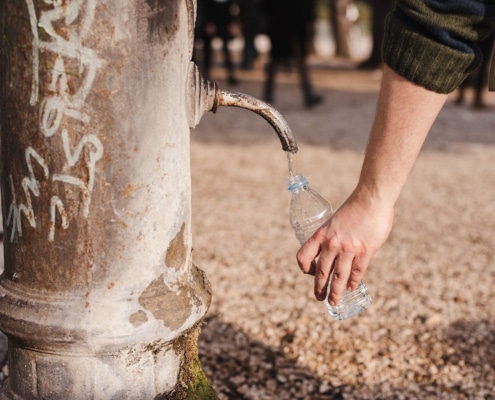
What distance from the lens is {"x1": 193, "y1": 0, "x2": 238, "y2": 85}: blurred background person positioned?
13.2 m

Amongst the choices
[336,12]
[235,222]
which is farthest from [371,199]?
[336,12]

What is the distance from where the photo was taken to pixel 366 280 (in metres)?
4.30

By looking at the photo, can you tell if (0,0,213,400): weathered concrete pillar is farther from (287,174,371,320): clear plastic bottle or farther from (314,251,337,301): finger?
(287,174,371,320): clear plastic bottle

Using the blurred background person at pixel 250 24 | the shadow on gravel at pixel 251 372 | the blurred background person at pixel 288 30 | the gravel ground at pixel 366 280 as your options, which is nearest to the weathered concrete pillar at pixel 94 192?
the shadow on gravel at pixel 251 372

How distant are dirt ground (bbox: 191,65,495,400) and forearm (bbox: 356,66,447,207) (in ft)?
4.83

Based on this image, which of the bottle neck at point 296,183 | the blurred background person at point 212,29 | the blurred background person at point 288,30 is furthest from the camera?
the blurred background person at point 212,29

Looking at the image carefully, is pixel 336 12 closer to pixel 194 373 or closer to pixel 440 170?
pixel 440 170

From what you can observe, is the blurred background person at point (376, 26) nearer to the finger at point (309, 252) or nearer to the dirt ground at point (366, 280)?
the dirt ground at point (366, 280)

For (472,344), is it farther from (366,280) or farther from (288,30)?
(288,30)

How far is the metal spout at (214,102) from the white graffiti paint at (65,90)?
0.28 m

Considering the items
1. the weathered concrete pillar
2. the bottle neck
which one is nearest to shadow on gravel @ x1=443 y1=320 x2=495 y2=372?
the bottle neck

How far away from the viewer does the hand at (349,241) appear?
70.1 inches

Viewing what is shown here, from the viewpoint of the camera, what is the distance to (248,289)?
4133 mm

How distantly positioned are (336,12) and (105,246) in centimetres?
2516
